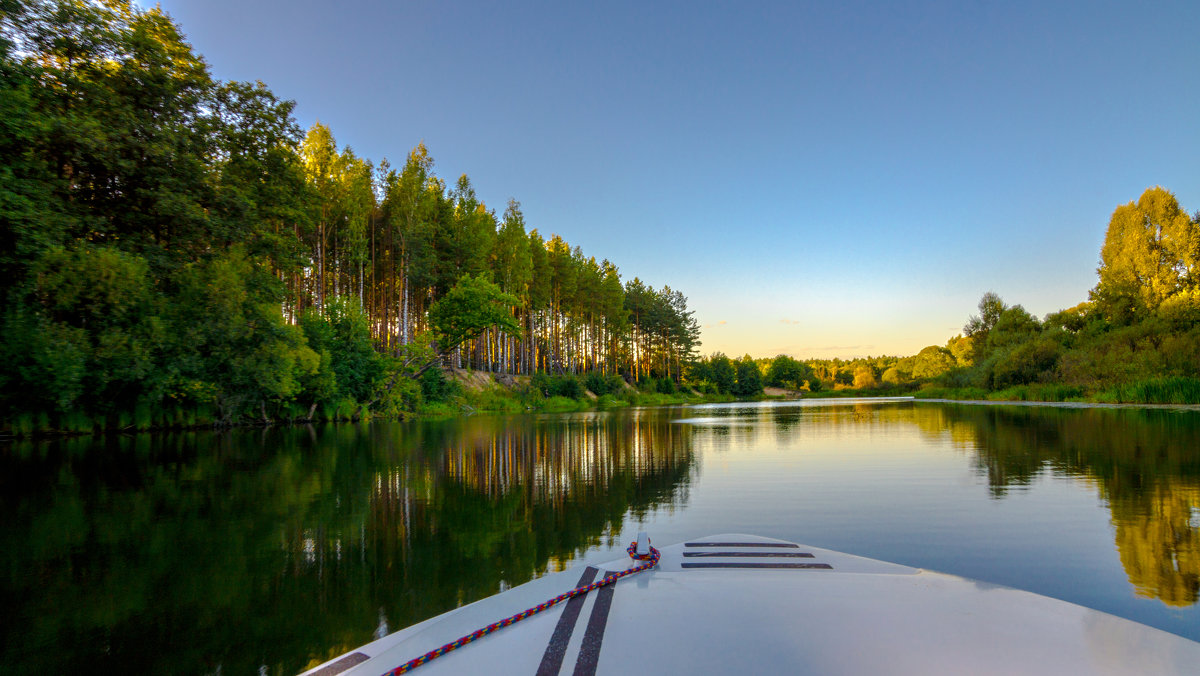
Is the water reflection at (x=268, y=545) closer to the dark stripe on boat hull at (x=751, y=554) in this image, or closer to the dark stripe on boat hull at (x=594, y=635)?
the dark stripe on boat hull at (x=751, y=554)

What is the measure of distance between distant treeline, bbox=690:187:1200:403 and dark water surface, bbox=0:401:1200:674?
19.4 meters

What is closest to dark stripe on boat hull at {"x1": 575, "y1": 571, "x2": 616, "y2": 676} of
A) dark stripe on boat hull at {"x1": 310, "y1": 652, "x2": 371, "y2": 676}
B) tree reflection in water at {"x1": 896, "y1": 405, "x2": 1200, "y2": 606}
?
dark stripe on boat hull at {"x1": 310, "y1": 652, "x2": 371, "y2": 676}

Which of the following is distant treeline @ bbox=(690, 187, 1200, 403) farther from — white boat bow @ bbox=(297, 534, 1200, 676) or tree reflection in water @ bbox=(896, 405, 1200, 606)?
white boat bow @ bbox=(297, 534, 1200, 676)

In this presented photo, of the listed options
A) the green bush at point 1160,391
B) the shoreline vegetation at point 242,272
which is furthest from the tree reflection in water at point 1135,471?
the shoreline vegetation at point 242,272

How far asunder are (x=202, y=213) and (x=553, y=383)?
31.9 m

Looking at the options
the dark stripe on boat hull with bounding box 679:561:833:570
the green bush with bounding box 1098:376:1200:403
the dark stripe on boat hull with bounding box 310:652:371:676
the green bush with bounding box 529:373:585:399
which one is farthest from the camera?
the green bush with bounding box 529:373:585:399

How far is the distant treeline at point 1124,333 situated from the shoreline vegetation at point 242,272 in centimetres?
12

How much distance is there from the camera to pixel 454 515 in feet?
21.7

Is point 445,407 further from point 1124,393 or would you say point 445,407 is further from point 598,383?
point 1124,393

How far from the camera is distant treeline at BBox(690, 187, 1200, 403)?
26.0 m

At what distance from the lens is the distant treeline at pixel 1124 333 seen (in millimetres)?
26000

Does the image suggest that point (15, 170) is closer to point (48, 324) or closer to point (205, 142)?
point (48, 324)

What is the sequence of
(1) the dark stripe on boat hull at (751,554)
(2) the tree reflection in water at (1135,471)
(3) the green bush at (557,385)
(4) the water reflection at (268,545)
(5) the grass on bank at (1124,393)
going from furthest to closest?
1. (3) the green bush at (557,385)
2. (5) the grass on bank at (1124,393)
3. (2) the tree reflection in water at (1135,471)
4. (1) the dark stripe on boat hull at (751,554)
5. (4) the water reflection at (268,545)

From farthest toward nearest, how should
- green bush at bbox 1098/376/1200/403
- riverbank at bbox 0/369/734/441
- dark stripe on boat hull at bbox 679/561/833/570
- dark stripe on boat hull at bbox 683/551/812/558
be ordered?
green bush at bbox 1098/376/1200/403, riverbank at bbox 0/369/734/441, dark stripe on boat hull at bbox 683/551/812/558, dark stripe on boat hull at bbox 679/561/833/570
